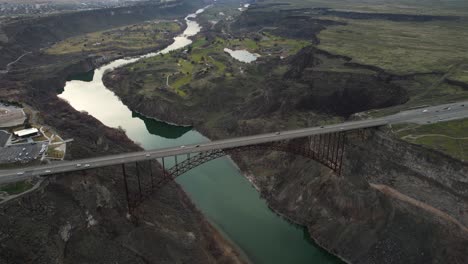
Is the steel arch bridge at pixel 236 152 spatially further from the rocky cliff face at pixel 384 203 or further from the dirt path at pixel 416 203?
the dirt path at pixel 416 203

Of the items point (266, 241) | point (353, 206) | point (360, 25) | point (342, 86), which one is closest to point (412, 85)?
point (342, 86)

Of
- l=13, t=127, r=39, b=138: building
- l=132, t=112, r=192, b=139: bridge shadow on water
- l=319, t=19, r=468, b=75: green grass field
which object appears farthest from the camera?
l=132, t=112, r=192, b=139: bridge shadow on water

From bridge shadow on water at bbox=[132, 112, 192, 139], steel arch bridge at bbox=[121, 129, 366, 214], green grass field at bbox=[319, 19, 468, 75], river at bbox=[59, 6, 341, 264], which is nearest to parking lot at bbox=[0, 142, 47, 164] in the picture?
steel arch bridge at bbox=[121, 129, 366, 214]

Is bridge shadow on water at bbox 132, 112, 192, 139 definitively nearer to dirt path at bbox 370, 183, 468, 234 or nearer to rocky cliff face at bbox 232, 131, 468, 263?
rocky cliff face at bbox 232, 131, 468, 263

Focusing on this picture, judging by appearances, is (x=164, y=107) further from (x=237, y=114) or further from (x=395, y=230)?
(x=395, y=230)

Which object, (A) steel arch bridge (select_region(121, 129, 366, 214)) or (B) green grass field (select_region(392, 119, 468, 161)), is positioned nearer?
(A) steel arch bridge (select_region(121, 129, 366, 214))

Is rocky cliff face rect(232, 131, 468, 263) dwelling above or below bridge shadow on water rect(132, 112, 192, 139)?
above
